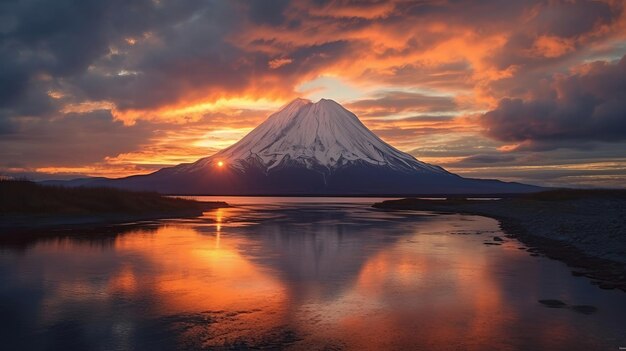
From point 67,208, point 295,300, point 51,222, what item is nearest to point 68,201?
point 67,208

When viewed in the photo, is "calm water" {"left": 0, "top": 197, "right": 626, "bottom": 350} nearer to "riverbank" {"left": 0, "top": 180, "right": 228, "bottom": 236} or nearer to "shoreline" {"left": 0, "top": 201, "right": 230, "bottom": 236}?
"shoreline" {"left": 0, "top": 201, "right": 230, "bottom": 236}

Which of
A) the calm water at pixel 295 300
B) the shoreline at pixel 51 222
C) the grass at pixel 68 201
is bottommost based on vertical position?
the calm water at pixel 295 300

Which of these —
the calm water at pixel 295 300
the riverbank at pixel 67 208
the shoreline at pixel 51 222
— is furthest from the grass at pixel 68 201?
the calm water at pixel 295 300

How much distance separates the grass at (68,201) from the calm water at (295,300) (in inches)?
934

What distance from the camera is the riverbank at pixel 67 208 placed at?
4257cm

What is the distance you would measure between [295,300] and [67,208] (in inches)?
1773

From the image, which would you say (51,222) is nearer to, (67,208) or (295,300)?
(67,208)

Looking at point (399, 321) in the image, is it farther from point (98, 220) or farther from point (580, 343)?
point (98, 220)

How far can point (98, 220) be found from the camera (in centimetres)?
4872

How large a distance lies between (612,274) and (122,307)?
18.4 meters

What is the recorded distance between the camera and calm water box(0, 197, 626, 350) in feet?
36.2

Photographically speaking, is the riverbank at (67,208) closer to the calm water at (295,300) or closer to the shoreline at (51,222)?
the shoreline at (51,222)

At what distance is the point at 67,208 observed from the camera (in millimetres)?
51969

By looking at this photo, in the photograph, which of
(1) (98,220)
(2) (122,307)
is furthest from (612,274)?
(1) (98,220)
